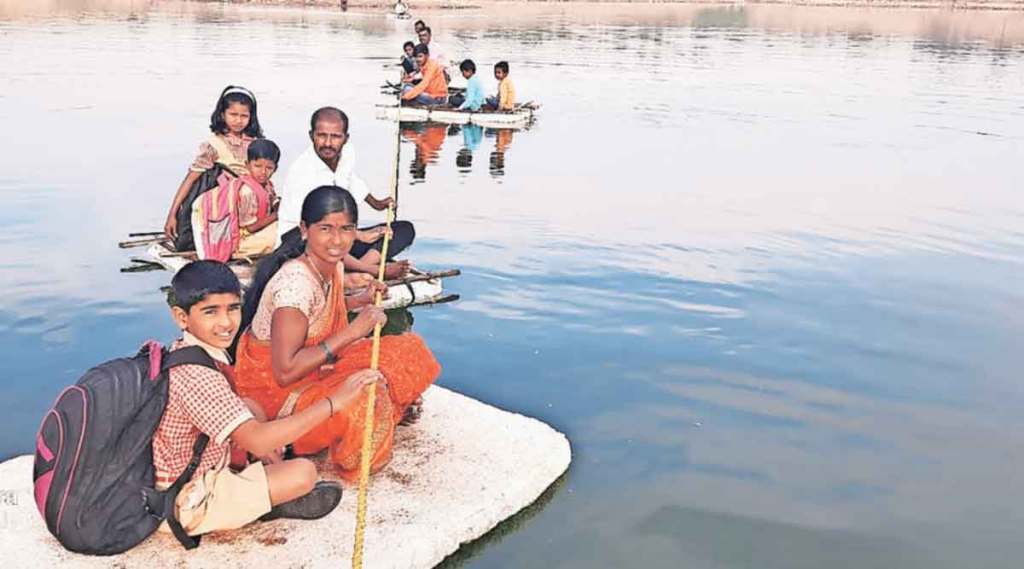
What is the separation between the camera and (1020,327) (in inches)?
313

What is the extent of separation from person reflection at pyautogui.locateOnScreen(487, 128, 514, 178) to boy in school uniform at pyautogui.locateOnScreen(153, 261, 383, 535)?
10.6 metres

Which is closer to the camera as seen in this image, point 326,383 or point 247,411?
point 247,411

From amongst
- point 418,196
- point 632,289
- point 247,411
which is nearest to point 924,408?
point 632,289

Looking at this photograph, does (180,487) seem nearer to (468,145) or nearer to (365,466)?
(365,466)

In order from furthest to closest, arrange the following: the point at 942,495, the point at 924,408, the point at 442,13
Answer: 1. the point at 442,13
2. the point at 924,408
3. the point at 942,495

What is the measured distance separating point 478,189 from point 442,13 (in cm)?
5439

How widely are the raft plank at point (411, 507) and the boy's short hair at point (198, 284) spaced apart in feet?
3.51

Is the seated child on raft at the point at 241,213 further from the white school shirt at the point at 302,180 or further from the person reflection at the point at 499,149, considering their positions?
the person reflection at the point at 499,149

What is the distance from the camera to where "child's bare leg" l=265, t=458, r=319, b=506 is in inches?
157

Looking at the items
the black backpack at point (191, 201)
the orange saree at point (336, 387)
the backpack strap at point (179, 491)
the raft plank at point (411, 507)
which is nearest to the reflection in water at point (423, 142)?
the black backpack at point (191, 201)

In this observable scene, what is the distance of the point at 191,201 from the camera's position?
7.89 metres

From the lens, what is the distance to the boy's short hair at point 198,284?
11.7 feet

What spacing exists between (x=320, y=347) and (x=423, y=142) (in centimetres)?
1316

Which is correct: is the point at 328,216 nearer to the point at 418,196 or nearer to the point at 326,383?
the point at 326,383
